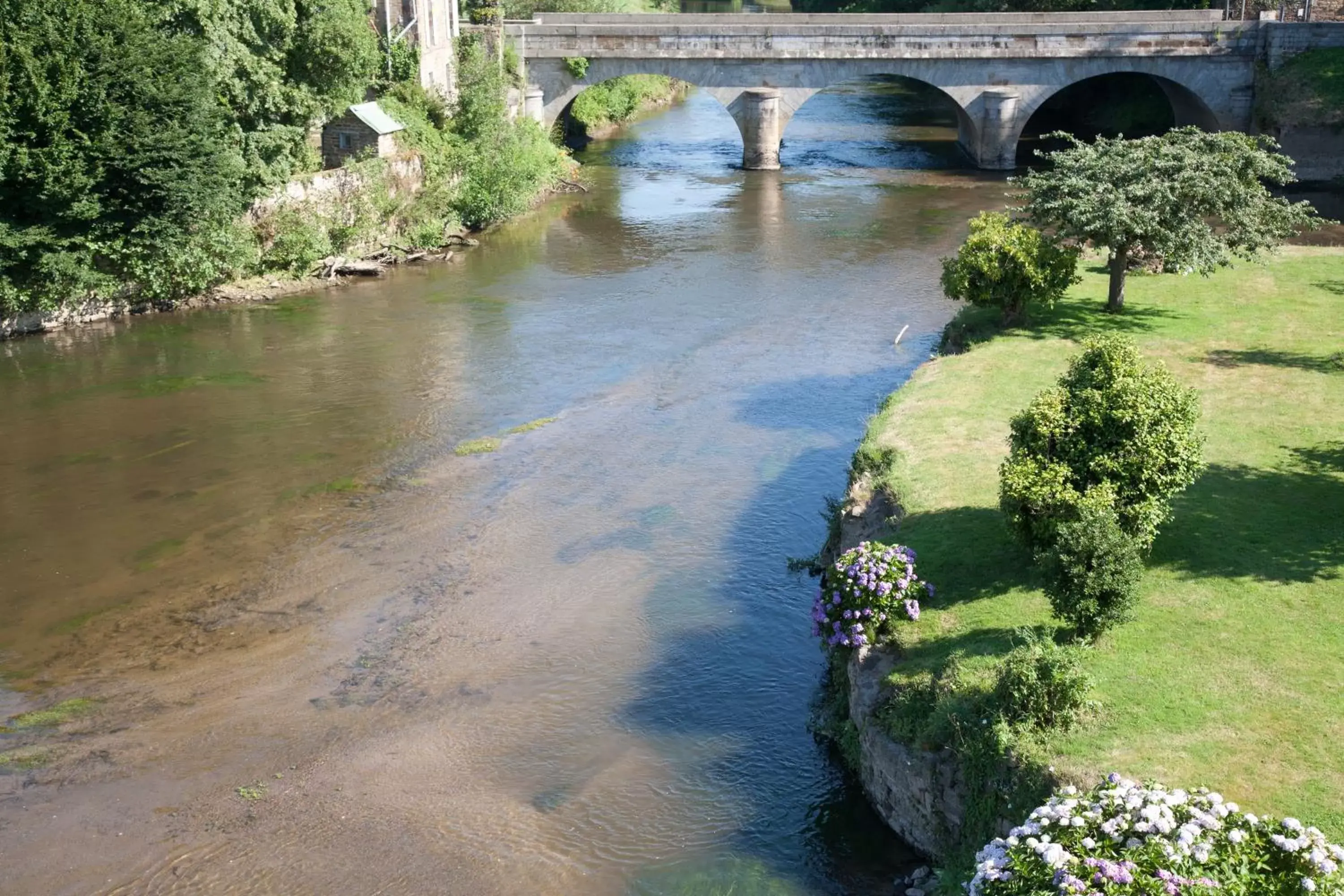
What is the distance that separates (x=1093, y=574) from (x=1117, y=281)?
16506 mm

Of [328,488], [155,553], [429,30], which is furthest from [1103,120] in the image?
[155,553]

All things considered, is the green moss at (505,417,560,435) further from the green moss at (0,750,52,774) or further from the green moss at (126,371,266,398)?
the green moss at (0,750,52,774)

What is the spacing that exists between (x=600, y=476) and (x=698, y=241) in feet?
66.7

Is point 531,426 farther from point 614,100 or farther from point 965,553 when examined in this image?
point 614,100

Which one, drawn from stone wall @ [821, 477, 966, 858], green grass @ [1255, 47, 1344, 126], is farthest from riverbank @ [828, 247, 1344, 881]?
green grass @ [1255, 47, 1344, 126]

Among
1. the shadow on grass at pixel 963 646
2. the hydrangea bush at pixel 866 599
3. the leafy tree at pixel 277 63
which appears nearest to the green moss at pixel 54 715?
the hydrangea bush at pixel 866 599

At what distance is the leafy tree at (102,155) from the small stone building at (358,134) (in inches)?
277

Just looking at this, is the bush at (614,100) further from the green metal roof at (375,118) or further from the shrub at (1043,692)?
the shrub at (1043,692)

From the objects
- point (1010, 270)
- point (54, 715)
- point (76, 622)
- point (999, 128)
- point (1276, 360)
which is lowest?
point (54, 715)

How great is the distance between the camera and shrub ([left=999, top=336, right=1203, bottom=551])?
15.4 metres

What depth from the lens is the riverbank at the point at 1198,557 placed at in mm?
12453

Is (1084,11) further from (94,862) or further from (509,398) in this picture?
(94,862)

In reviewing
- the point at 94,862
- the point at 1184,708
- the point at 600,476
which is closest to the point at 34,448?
the point at 600,476

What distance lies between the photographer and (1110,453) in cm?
1554
